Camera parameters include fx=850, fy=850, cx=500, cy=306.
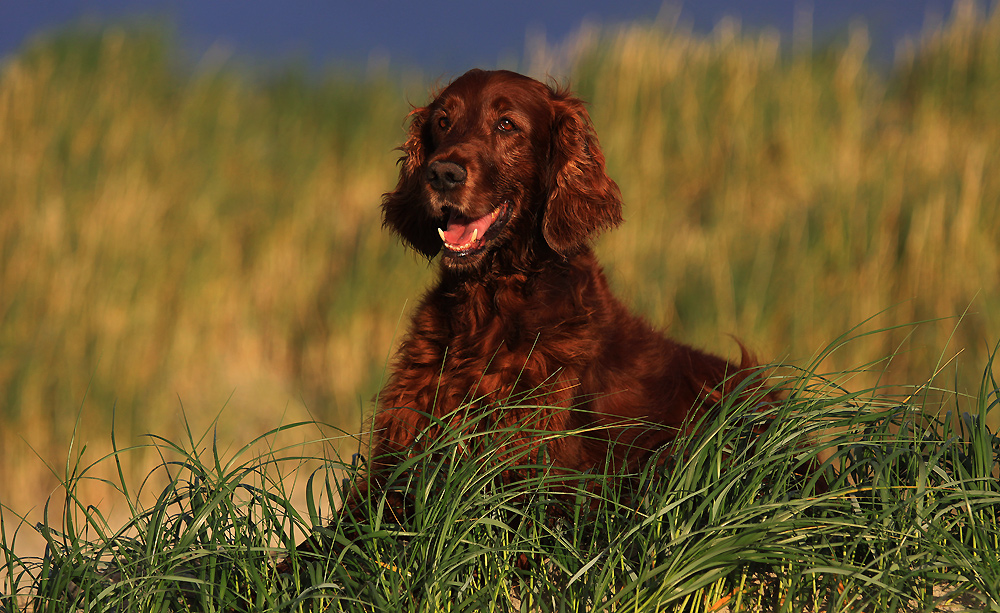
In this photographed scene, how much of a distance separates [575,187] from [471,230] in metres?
0.42

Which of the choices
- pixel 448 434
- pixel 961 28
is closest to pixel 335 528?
pixel 448 434

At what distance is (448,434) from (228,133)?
21.9ft

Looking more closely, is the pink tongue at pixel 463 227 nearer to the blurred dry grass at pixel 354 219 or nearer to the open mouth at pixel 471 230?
the open mouth at pixel 471 230

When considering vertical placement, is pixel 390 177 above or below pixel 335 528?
above

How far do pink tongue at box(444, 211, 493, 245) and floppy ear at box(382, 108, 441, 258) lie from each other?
0.32 meters

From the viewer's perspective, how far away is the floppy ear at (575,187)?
295 centimetres

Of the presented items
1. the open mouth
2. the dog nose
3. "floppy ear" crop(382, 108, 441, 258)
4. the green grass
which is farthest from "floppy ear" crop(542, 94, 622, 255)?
the green grass

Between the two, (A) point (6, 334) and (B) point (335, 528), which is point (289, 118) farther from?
(B) point (335, 528)

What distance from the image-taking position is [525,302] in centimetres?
293

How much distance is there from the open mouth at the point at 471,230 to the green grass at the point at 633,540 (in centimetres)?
66

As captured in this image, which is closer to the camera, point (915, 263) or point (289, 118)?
point (915, 263)

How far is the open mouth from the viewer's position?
288 centimetres

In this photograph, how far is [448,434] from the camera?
2588 mm

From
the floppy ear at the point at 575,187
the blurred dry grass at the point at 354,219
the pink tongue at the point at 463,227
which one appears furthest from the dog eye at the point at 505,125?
the blurred dry grass at the point at 354,219
